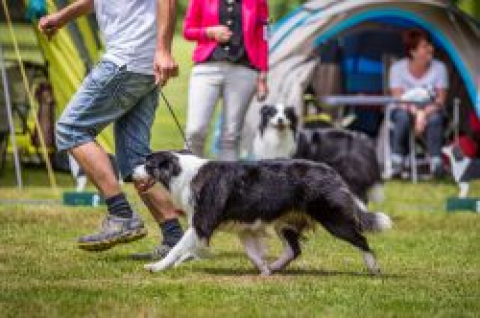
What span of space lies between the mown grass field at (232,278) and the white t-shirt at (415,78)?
168 inches

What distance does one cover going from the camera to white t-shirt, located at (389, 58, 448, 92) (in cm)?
1457

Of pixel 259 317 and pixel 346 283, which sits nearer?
pixel 259 317

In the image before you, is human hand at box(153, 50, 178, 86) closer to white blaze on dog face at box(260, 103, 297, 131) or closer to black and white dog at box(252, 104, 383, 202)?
black and white dog at box(252, 104, 383, 202)

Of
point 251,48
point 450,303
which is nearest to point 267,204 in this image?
point 450,303

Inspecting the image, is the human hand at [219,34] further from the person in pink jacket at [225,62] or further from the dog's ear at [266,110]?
the dog's ear at [266,110]

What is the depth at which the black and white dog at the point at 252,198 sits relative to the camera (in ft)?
23.7

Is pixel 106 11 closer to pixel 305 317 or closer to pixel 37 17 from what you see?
pixel 305 317

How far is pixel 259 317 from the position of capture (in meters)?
5.98

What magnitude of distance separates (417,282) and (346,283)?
1.25ft

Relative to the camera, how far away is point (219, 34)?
9266 millimetres

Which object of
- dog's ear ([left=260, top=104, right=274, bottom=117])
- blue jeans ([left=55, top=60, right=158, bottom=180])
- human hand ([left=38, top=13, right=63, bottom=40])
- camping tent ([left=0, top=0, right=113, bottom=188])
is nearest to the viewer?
blue jeans ([left=55, top=60, right=158, bottom=180])

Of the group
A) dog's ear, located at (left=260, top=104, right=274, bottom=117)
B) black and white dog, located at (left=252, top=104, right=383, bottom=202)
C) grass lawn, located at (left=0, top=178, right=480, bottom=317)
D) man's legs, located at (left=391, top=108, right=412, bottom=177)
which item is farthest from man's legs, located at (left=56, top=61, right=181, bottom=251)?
man's legs, located at (left=391, top=108, right=412, bottom=177)

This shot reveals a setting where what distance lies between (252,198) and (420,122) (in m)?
7.40

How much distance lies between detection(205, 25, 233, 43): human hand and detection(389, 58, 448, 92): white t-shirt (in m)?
5.61
